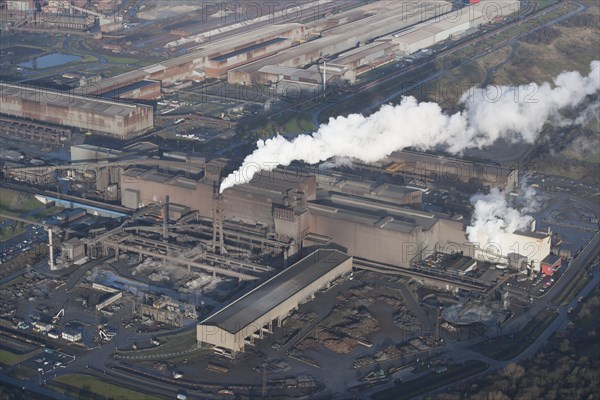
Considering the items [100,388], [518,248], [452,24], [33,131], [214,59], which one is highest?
[452,24]

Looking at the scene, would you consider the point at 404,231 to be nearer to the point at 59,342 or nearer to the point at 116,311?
the point at 116,311

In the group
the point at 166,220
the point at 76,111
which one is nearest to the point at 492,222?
the point at 166,220

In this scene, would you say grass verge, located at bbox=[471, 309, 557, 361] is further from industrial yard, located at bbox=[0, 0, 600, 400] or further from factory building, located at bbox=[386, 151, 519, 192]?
factory building, located at bbox=[386, 151, 519, 192]

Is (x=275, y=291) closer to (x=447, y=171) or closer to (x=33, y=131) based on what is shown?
(x=447, y=171)

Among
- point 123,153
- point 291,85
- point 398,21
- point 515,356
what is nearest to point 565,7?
point 398,21

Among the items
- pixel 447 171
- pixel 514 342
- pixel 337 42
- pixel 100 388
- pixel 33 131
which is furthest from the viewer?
pixel 337 42

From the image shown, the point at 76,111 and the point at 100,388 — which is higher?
the point at 76,111

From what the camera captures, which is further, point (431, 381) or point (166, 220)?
point (166, 220)

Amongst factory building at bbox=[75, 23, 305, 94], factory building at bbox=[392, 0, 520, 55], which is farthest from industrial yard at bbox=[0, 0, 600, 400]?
factory building at bbox=[392, 0, 520, 55]

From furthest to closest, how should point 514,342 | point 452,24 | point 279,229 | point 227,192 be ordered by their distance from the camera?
1. point 452,24
2. point 227,192
3. point 279,229
4. point 514,342
